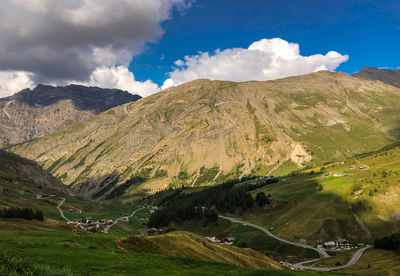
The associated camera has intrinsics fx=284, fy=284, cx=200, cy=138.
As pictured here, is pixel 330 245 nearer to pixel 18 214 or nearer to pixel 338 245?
pixel 338 245

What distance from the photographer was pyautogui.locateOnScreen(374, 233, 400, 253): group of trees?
101231 mm

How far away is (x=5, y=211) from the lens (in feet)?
234

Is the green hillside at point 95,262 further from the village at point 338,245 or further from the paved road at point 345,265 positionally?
the village at point 338,245

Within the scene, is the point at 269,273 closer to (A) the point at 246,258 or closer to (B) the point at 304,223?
(A) the point at 246,258

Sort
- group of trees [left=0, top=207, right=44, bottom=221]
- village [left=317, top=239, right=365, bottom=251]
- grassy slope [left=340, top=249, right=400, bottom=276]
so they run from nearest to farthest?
group of trees [left=0, top=207, right=44, bottom=221]
grassy slope [left=340, top=249, right=400, bottom=276]
village [left=317, top=239, right=365, bottom=251]

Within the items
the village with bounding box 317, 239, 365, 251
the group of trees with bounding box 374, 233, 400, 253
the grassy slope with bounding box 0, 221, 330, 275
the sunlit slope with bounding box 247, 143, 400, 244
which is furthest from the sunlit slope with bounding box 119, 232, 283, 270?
the sunlit slope with bounding box 247, 143, 400, 244

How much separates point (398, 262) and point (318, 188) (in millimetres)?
108490

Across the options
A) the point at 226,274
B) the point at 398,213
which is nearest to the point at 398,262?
the point at 398,213

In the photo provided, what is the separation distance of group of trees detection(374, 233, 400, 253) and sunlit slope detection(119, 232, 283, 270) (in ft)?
206

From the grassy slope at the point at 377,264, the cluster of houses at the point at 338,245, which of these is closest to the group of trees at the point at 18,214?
the grassy slope at the point at 377,264

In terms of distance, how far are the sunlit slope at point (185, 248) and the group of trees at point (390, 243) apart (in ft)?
206

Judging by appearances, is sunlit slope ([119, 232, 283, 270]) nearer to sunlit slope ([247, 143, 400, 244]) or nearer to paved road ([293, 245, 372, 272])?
paved road ([293, 245, 372, 272])

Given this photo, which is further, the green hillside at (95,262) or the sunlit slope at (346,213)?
the sunlit slope at (346,213)

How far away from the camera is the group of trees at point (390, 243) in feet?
332
